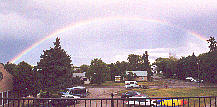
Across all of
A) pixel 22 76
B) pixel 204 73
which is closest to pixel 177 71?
pixel 204 73

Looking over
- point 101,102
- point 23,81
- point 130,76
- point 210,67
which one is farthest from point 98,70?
point 101,102

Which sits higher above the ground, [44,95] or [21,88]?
[21,88]

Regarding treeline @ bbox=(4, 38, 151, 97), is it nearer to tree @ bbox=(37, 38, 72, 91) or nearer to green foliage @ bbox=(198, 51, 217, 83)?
tree @ bbox=(37, 38, 72, 91)

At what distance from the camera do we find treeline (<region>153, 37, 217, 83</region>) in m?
55.0

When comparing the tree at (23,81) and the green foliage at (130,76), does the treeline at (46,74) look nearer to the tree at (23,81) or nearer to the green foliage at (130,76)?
the tree at (23,81)

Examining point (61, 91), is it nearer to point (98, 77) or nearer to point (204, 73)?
point (98, 77)

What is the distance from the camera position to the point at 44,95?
29.1m

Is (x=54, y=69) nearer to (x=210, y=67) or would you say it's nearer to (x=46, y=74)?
(x=46, y=74)

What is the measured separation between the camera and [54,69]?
32.1 m

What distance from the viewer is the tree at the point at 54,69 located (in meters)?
31.3

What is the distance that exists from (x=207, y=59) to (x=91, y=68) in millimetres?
36585

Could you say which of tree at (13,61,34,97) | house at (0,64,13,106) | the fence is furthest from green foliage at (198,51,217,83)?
house at (0,64,13,106)

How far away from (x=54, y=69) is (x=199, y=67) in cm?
5599

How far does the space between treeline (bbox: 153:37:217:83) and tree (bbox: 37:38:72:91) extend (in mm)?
38521
